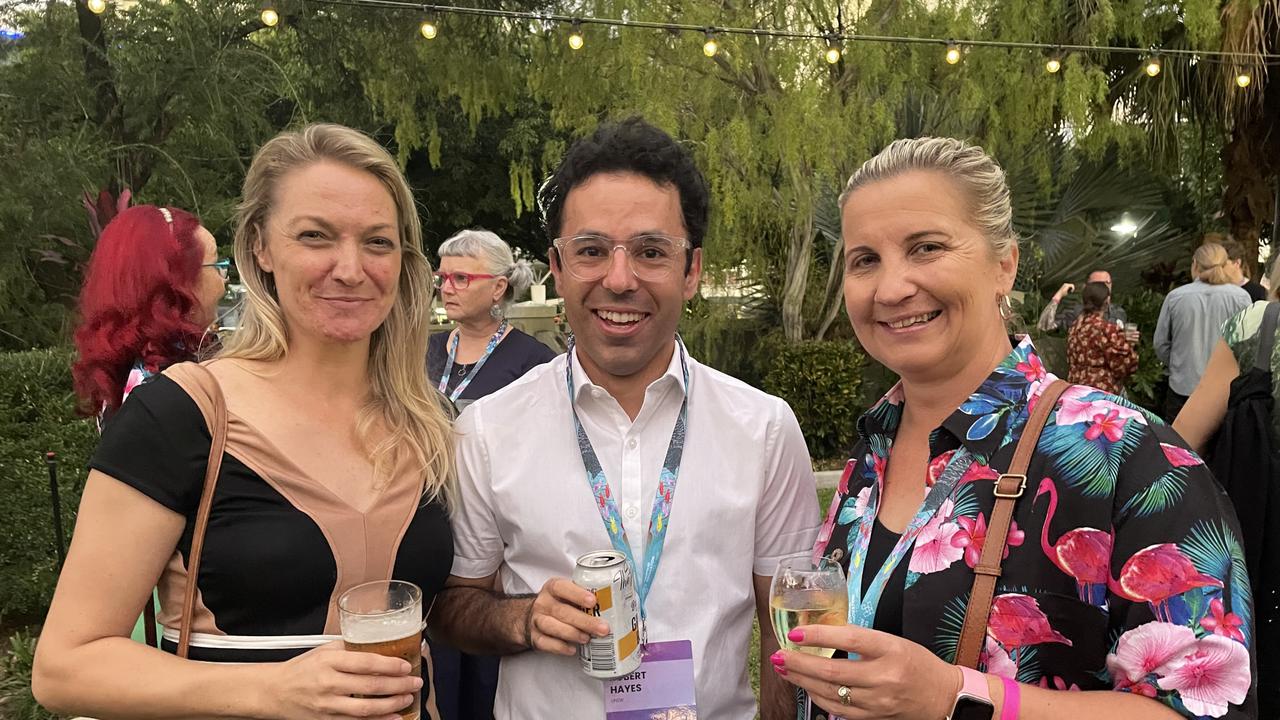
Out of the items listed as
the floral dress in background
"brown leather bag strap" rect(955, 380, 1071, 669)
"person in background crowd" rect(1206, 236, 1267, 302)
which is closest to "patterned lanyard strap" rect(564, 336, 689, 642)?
"brown leather bag strap" rect(955, 380, 1071, 669)

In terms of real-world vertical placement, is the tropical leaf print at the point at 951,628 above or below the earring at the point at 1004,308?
below

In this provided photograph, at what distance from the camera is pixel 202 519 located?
1.70m

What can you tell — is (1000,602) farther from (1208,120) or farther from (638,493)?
(1208,120)

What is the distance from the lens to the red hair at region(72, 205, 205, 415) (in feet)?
9.82

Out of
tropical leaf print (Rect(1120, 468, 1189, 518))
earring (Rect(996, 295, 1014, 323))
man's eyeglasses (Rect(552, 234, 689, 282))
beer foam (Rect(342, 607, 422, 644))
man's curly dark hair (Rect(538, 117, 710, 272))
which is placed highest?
man's curly dark hair (Rect(538, 117, 710, 272))

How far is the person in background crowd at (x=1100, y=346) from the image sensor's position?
8.35 m

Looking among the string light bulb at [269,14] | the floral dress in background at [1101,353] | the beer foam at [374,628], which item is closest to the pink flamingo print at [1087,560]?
the beer foam at [374,628]

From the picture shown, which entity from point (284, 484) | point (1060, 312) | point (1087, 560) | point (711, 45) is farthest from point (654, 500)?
point (1060, 312)

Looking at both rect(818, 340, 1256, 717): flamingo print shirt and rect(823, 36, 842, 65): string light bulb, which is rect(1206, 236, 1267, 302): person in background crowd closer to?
rect(823, 36, 842, 65): string light bulb

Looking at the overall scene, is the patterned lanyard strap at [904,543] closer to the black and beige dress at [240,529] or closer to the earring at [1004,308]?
the earring at [1004,308]

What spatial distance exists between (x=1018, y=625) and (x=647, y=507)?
2.84ft

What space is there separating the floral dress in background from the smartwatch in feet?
26.1

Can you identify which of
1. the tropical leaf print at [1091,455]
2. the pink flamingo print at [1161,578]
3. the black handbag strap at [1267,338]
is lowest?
the pink flamingo print at [1161,578]

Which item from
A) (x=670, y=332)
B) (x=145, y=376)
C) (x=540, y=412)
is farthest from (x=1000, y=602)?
(x=145, y=376)
